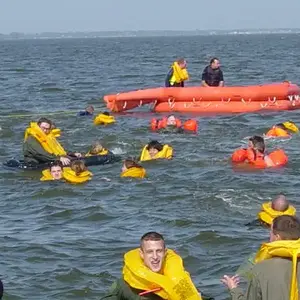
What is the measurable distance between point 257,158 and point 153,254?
983cm

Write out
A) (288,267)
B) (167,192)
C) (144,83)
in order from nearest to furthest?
(288,267)
(167,192)
(144,83)

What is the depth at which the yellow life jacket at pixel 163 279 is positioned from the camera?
23.3 ft

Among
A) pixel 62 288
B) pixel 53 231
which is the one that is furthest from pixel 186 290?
pixel 53 231

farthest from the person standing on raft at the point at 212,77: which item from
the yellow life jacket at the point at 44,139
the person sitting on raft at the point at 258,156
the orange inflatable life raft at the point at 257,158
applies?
the yellow life jacket at the point at 44,139

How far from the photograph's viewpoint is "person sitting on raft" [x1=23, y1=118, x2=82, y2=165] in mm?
16750

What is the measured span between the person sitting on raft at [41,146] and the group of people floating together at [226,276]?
949 cm

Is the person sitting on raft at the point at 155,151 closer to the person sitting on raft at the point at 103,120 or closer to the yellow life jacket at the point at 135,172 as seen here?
the yellow life jacket at the point at 135,172

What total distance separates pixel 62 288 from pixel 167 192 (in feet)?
17.7

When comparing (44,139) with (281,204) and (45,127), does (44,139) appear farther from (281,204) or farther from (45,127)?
(281,204)

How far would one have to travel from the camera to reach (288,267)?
606 centimetres

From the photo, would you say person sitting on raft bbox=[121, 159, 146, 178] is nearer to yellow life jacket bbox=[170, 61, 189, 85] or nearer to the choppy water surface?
the choppy water surface

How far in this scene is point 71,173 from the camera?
52.4 feet

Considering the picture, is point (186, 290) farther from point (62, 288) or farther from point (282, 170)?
point (282, 170)

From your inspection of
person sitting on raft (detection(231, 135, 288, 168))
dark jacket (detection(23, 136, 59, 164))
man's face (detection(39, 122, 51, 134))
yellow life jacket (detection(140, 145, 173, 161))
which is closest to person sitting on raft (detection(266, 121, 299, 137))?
person sitting on raft (detection(231, 135, 288, 168))
